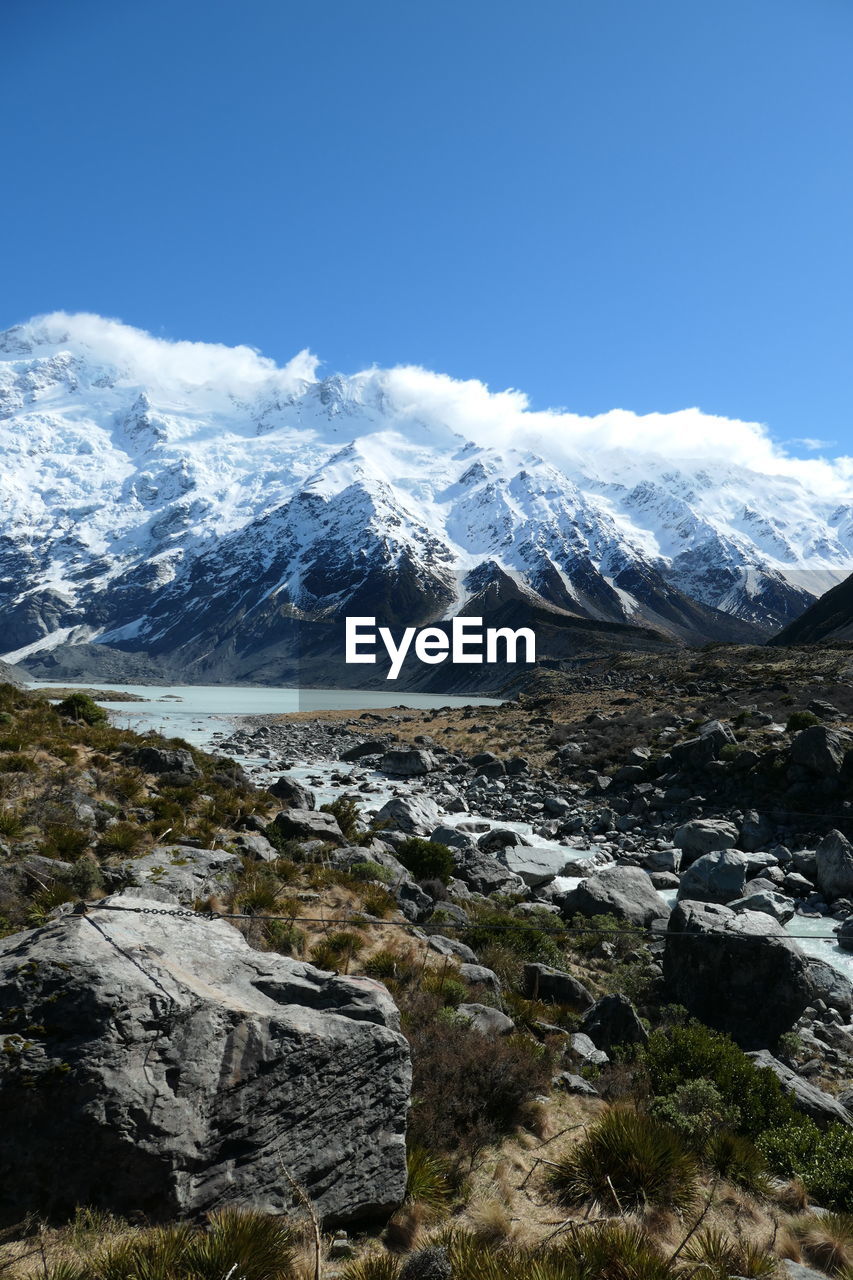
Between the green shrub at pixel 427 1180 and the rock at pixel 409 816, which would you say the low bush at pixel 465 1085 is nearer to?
the green shrub at pixel 427 1180

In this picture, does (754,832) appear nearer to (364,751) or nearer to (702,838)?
(702,838)

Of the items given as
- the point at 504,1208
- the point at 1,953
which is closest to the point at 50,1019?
the point at 1,953

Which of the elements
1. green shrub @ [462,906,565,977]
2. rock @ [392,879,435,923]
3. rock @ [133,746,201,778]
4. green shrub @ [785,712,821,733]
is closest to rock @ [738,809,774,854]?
green shrub @ [785,712,821,733]

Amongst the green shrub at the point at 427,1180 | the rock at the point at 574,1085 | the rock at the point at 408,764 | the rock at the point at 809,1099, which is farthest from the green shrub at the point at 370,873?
the rock at the point at 408,764

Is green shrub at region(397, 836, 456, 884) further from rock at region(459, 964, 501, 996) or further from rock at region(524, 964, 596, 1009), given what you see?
rock at region(459, 964, 501, 996)

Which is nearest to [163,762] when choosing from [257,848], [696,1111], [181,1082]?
[257,848]

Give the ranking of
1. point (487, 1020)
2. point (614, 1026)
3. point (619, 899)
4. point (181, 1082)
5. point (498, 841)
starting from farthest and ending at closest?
point (498, 841) → point (619, 899) → point (614, 1026) → point (487, 1020) → point (181, 1082)
